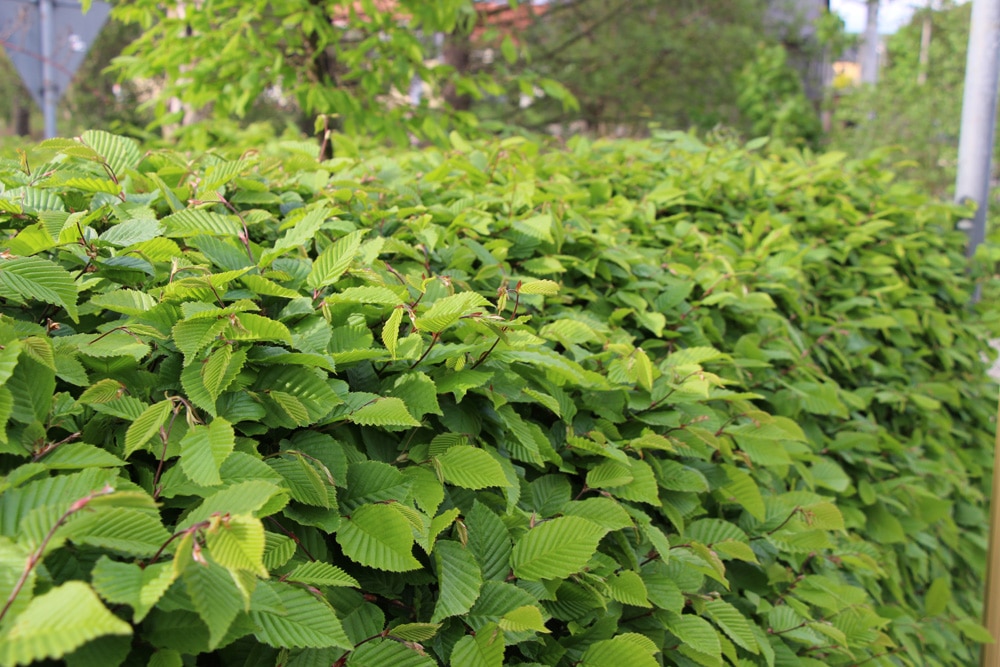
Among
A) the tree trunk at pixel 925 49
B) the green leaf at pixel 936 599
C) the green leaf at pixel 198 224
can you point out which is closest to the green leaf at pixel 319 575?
the green leaf at pixel 198 224

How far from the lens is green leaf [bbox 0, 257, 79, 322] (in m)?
1.36

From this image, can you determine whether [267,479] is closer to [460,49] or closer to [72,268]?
[72,268]

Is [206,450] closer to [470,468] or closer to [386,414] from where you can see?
[386,414]

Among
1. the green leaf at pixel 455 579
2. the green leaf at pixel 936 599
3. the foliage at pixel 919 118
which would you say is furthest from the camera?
the foliage at pixel 919 118

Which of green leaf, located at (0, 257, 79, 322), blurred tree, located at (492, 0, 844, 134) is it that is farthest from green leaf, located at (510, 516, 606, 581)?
blurred tree, located at (492, 0, 844, 134)

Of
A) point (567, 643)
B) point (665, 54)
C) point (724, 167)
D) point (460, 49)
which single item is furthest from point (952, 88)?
point (567, 643)

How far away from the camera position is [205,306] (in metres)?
1.42

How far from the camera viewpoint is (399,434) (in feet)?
5.16

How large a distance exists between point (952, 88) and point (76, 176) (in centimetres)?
1739

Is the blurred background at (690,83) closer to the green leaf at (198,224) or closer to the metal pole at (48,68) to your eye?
the metal pole at (48,68)

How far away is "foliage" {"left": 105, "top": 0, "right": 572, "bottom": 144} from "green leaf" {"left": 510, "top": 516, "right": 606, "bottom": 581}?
333 cm

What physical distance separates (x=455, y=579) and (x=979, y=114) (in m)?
5.03

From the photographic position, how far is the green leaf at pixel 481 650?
1.31 m

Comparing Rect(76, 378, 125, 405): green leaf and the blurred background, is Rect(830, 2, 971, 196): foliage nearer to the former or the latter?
the blurred background
